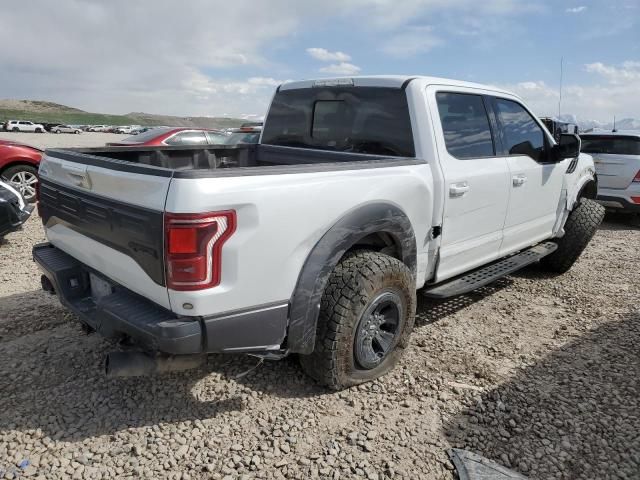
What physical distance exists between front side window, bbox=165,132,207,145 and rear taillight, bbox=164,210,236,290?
719 cm

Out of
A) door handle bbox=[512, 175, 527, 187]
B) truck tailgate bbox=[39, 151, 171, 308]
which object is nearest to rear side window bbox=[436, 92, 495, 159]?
door handle bbox=[512, 175, 527, 187]

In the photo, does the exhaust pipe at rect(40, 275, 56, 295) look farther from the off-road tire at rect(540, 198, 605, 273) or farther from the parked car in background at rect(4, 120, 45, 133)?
the parked car in background at rect(4, 120, 45, 133)

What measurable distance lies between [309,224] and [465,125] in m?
1.80

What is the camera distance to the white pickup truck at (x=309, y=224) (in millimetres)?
2133

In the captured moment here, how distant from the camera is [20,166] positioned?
752 centimetres

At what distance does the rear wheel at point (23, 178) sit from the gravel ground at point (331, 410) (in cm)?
420

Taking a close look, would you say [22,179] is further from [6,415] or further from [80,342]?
[6,415]

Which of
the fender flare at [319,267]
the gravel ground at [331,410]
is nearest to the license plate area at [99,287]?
the gravel ground at [331,410]

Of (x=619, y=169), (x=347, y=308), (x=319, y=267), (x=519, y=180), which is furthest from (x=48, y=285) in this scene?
(x=619, y=169)

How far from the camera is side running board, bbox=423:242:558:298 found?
137 inches

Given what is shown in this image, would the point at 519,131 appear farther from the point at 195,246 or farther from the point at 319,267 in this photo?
the point at 195,246

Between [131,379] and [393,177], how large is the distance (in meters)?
2.09

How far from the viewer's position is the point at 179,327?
211 cm

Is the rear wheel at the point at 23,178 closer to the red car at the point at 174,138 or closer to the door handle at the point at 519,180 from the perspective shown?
the red car at the point at 174,138
